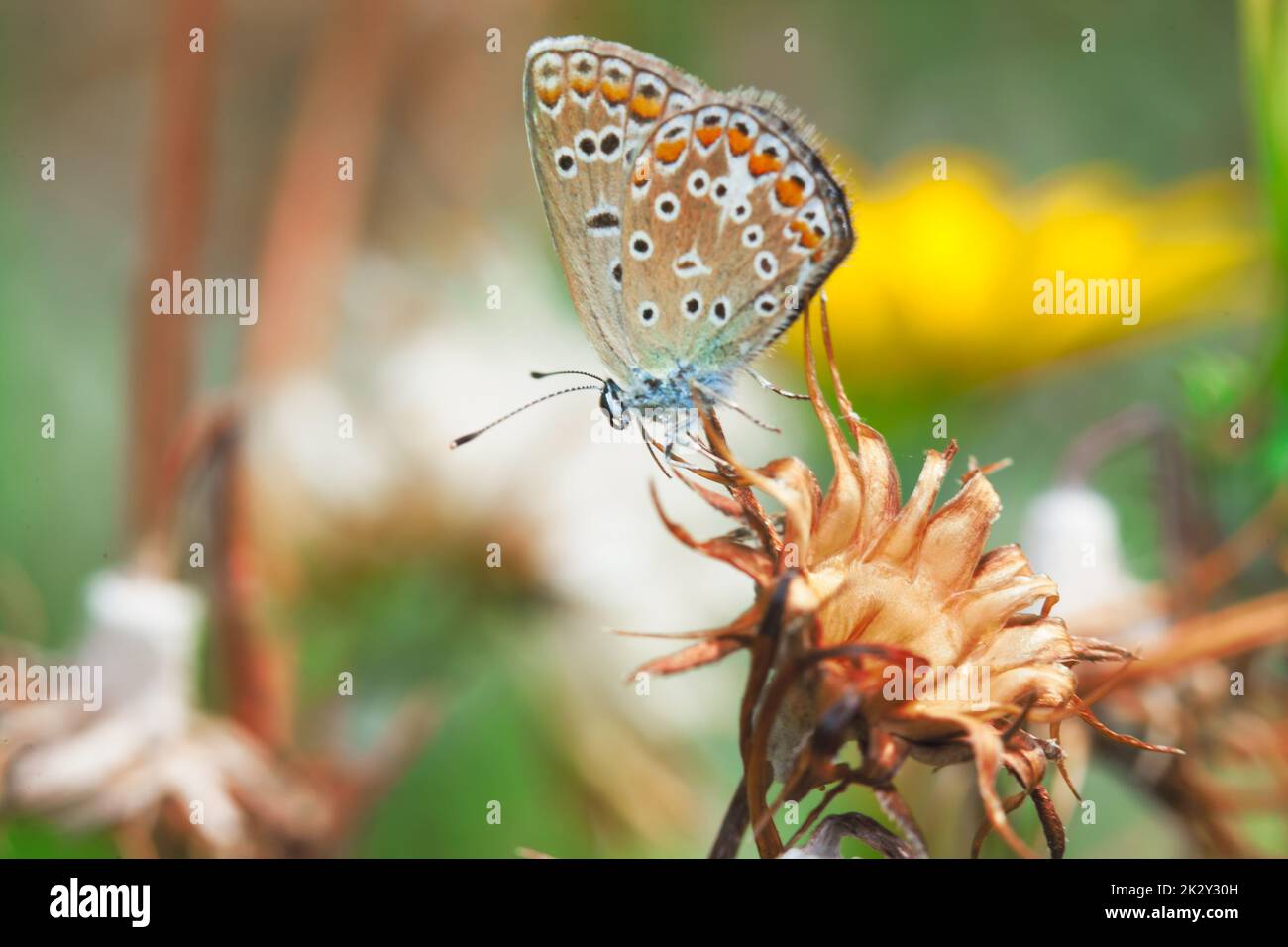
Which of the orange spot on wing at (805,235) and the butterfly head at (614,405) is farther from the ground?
the orange spot on wing at (805,235)

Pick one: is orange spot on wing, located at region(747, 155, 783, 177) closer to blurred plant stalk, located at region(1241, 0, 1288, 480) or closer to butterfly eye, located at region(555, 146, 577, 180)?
butterfly eye, located at region(555, 146, 577, 180)

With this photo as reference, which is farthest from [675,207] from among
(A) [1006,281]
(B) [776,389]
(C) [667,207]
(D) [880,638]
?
(A) [1006,281]

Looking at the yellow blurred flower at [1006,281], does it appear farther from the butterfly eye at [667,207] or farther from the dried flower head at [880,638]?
the dried flower head at [880,638]

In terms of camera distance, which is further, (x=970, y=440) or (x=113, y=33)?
(x=113, y=33)

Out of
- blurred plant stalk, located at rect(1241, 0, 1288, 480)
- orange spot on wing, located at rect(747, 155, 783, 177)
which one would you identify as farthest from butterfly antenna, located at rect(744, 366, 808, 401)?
blurred plant stalk, located at rect(1241, 0, 1288, 480)

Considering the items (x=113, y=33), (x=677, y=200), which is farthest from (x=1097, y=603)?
(x=113, y=33)

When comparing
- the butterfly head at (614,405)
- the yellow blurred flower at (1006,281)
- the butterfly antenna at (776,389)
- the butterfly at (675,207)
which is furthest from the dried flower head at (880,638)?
the yellow blurred flower at (1006,281)
